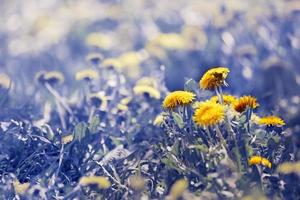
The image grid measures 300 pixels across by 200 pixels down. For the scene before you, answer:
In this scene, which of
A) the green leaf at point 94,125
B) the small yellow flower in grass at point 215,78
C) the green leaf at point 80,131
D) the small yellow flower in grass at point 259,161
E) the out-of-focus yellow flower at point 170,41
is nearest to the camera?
the small yellow flower in grass at point 259,161

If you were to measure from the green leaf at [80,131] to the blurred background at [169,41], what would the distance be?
0.85 m

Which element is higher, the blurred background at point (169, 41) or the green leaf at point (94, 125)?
the blurred background at point (169, 41)

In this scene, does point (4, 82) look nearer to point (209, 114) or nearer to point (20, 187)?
point (20, 187)

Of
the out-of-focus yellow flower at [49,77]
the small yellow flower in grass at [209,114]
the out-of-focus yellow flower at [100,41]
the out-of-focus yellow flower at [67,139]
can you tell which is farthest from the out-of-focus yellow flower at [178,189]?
the out-of-focus yellow flower at [100,41]

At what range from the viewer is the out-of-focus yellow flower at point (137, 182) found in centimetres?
264

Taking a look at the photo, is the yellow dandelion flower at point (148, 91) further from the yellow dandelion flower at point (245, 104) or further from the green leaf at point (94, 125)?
the yellow dandelion flower at point (245, 104)

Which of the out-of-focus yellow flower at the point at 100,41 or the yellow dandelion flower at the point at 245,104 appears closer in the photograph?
the yellow dandelion flower at the point at 245,104

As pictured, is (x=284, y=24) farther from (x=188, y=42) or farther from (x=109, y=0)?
(x=109, y=0)

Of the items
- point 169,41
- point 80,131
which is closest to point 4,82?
point 80,131

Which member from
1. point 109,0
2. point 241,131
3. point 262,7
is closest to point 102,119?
point 241,131

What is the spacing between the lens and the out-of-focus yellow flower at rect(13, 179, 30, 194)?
9.48 feet

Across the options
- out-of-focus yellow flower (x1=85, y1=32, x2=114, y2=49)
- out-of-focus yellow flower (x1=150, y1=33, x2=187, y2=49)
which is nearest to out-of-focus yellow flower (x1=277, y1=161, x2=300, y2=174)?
out-of-focus yellow flower (x1=150, y1=33, x2=187, y2=49)

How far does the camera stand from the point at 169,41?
4.89 m

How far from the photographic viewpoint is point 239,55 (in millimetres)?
4605
